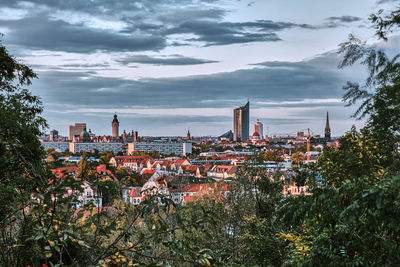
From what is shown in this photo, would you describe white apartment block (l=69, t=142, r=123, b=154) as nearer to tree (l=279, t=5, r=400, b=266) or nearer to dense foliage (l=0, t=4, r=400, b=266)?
dense foliage (l=0, t=4, r=400, b=266)

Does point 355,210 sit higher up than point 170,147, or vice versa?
point 355,210

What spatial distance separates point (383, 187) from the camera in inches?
83.0

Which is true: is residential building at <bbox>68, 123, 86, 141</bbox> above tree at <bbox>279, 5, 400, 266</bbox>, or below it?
above

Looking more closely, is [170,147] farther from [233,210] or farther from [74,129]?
[233,210]

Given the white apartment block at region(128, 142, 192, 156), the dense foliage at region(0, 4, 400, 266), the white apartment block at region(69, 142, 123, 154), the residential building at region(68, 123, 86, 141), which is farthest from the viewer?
the residential building at region(68, 123, 86, 141)

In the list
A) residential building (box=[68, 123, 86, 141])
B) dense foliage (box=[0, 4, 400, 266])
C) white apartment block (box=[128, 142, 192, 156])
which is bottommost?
white apartment block (box=[128, 142, 192, 156])

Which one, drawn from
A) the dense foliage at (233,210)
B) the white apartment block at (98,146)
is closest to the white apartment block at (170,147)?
the white apartment block at (98,146)

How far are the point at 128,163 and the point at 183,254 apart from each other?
78660 millimetres

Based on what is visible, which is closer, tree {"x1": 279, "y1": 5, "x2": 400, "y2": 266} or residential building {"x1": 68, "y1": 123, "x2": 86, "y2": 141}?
tree {"x1": 279, "y1": 5, "x2": 400, "y2": 266}

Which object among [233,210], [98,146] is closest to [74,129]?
[98,146]

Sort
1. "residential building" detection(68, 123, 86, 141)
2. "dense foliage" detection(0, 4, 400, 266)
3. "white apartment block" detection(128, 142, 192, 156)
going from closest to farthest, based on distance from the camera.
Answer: "dense foliage" detection(0, 4, 400, 266) < "white apartment block" detection(128, 142, 192, 156) < "residential building" detection(68, 123, 86, 141)

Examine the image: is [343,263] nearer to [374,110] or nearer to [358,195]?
[358,195]

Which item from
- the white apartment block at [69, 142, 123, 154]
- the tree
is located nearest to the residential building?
the white apartment block at [69, 142, 123, 154]

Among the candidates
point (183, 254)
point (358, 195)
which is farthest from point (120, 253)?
point (358, 195)
